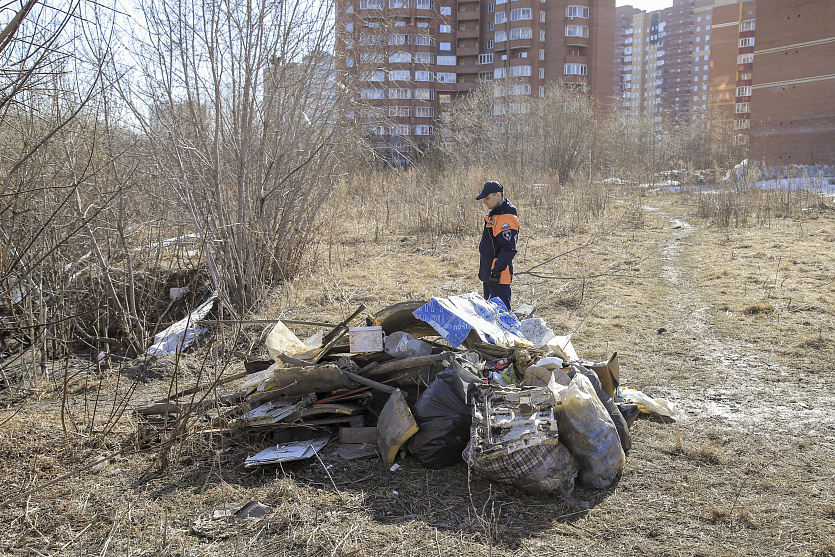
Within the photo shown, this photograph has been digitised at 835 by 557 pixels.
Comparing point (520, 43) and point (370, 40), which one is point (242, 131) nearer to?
point (370, 40)

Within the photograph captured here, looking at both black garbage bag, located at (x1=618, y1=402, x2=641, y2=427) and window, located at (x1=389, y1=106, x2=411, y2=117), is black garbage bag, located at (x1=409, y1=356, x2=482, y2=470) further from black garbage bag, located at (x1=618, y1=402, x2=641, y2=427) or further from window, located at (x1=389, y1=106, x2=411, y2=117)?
Result: window, located at (x1=389, y1=106, x2=411, y2=117)

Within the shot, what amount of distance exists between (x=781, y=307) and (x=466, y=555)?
19.9 ft

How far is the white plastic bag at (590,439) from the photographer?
3.27m

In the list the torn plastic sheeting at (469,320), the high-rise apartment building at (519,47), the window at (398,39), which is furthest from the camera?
the high-rise apartment building at (519,47)

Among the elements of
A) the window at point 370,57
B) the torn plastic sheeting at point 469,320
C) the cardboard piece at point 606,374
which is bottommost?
the cardboard piece at point 606,374

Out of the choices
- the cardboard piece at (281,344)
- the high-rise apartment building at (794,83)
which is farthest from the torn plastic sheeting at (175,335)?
the high-rise apartment building at (794,83)

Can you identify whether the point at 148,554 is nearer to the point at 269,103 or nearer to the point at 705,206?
the point at 269,103

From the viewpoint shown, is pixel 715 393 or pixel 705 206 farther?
pixel 705 206

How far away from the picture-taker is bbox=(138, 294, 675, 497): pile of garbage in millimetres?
3244

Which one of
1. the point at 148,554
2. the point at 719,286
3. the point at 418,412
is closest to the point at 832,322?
the point at 719,286

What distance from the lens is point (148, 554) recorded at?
2.71 metres

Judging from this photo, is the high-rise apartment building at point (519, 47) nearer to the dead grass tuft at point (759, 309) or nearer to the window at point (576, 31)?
the window at point (576, 31)

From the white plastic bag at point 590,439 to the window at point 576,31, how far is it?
59885 millimetres

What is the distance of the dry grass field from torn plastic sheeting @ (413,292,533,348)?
39.7 inches
